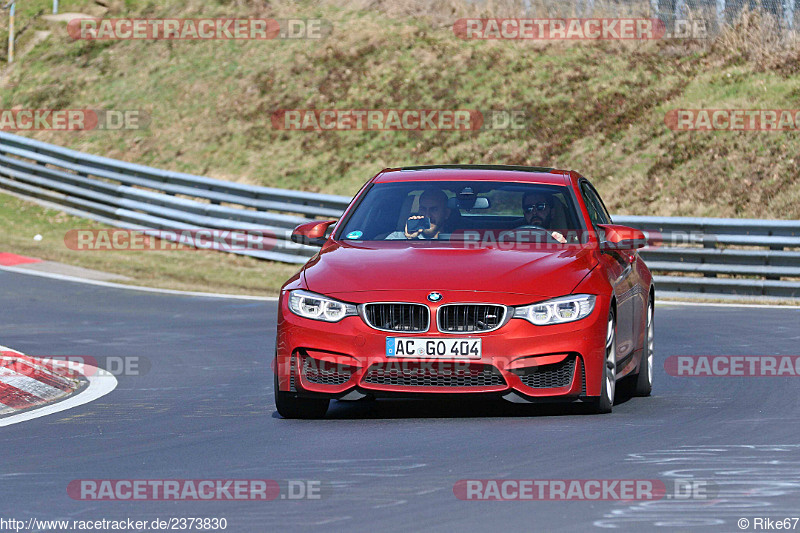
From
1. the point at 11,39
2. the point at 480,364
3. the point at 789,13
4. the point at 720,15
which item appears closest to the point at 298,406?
the point at 480,364

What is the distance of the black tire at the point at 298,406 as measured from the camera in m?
8.84

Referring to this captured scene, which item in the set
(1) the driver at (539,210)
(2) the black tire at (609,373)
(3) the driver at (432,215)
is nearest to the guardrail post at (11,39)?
(3) the driver at (432,215)

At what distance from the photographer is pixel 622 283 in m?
9.49

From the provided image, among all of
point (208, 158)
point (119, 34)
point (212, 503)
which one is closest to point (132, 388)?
point (212, 503)

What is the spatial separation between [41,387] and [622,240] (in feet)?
13.6

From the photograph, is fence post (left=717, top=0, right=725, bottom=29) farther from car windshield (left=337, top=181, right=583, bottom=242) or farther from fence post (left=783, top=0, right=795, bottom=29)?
car windshield (left=337, top=181, right=583, bottom=242)

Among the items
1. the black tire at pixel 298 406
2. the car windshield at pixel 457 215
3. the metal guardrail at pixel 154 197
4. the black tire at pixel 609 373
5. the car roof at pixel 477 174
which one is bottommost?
the metal guardrail at pixel 154 197

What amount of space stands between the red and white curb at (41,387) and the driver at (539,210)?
326 centimetres

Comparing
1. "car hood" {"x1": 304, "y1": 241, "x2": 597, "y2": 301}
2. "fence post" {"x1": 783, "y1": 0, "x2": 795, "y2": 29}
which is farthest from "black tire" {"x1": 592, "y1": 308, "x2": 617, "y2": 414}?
"fence post" {"x1": 783, "y1": 0, "x2": 795, "y2": 29}

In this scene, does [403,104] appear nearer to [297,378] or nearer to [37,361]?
[37,361]

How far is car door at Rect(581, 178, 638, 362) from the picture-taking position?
9.27 meters

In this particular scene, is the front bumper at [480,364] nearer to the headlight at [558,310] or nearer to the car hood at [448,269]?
the headlight at [558,310]

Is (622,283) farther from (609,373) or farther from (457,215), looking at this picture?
(457,215)

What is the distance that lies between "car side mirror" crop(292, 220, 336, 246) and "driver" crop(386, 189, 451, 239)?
0.54 m
